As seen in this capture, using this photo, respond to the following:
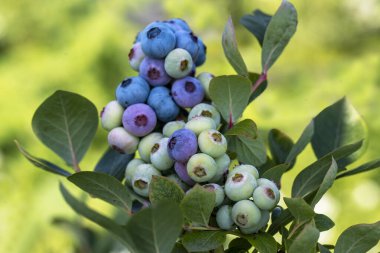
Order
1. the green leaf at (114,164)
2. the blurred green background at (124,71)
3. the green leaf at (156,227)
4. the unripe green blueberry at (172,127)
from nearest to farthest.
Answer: the green leaf at (156,227) → the unripe green blueberry at (172,127) → the green leaf at (114,164) → the blurred green background at (124,71)

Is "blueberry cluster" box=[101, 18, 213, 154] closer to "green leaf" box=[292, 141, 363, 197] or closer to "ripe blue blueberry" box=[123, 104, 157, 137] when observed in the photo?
"ripe blue blueberry" box=[123, 104, 157, 137]

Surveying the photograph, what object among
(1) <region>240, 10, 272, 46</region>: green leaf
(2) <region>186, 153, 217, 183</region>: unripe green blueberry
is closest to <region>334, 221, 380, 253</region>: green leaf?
(2) <region>186, 153, 217, 183</region>: unripe green blueberry

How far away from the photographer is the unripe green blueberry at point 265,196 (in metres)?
0.46

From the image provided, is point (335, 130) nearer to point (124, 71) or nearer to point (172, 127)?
point (172, 127)

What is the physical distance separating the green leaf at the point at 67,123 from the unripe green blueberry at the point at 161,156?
92mm

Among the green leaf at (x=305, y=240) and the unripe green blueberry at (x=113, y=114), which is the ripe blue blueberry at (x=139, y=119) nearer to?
the unripe green blueberry at (x=113, y=114)

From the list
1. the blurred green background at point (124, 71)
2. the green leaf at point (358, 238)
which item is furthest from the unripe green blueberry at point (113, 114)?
the blurred green background at point (124, 71)

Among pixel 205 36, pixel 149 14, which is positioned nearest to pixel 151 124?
pixel 205 36

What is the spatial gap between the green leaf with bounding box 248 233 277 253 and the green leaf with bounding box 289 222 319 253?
2 centimetres

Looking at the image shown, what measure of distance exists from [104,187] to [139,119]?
0.06 metres

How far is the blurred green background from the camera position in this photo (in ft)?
5.85

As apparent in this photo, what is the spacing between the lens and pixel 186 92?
1.66ft

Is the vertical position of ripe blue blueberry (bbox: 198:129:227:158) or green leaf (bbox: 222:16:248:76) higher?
green leaf (bbox: 222:16:248:76)

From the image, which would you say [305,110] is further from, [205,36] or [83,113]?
[83,113]
